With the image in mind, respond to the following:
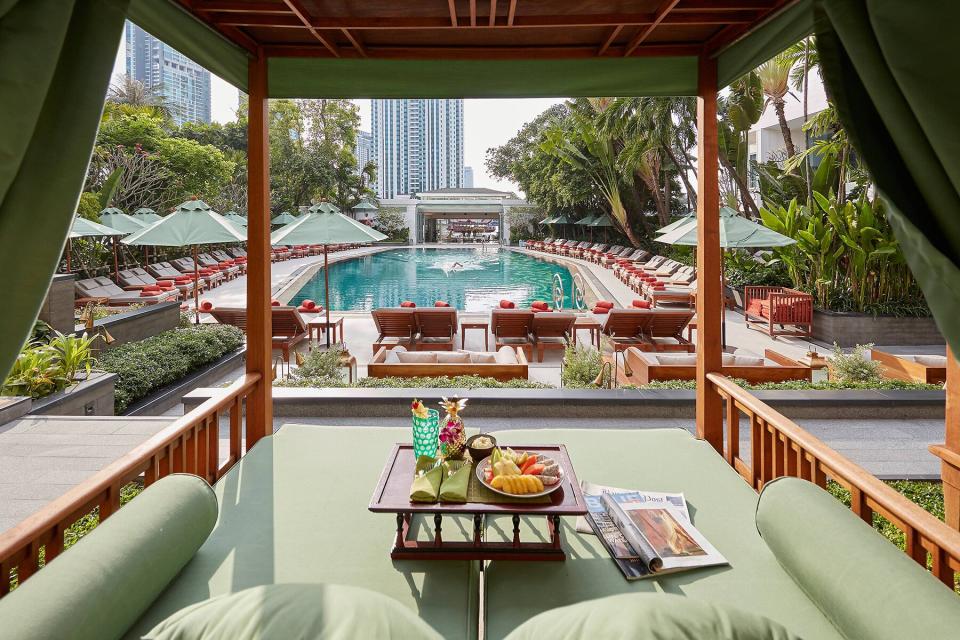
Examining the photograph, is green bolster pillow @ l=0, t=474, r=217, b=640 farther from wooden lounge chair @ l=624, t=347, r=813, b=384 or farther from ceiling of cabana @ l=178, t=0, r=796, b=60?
wooden lounge chair @ l=624, t=347, r=813, b=384

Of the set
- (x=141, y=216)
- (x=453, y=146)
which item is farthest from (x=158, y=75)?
(x=141, y=216)

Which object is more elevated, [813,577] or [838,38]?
[838,38]

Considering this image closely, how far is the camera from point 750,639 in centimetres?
147

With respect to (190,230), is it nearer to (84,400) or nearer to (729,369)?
(84,400)

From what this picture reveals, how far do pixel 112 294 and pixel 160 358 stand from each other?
31.2 feet

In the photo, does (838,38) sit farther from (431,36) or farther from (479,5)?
(431,36)

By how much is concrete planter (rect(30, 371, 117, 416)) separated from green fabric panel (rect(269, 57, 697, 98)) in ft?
11.6

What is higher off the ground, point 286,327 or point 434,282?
point 434,282

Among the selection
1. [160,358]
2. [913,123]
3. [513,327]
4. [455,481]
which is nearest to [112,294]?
[160,358]

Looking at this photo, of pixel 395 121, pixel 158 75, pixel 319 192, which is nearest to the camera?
pixel 319 192

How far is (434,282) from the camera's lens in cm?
2336

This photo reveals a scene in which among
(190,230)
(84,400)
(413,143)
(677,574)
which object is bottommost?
(677,574)

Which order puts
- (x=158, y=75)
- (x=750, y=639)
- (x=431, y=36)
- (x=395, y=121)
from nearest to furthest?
(x=750, y=639) → (x=431, y=36) → (x=158, y=75) → (x=395, y=121)

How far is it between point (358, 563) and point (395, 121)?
5726 inches
